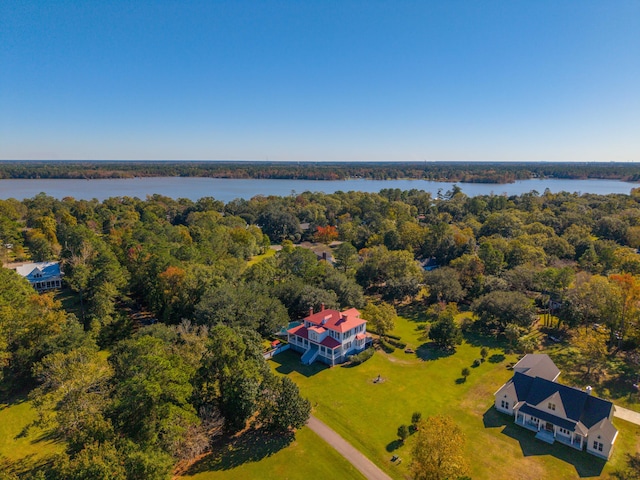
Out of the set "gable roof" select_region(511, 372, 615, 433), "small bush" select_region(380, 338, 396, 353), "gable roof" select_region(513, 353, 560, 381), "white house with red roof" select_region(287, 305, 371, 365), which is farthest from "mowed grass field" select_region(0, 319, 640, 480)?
"gable roof" select_region(513, 353, 560, 381)

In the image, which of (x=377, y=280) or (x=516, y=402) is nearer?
(x=516, y=402)

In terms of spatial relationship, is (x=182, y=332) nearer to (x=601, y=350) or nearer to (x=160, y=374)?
(x=160, y=374)

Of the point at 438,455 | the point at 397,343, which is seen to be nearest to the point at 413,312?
the point at 397,343

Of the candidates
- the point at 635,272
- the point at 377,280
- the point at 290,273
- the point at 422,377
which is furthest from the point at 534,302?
the point at 290,273

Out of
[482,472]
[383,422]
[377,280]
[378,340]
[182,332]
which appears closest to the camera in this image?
[482,472]

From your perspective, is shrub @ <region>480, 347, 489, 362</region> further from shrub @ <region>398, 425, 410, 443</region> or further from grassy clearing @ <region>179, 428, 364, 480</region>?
grassy clearing @ <region>179, 428, 364, 480</region>
